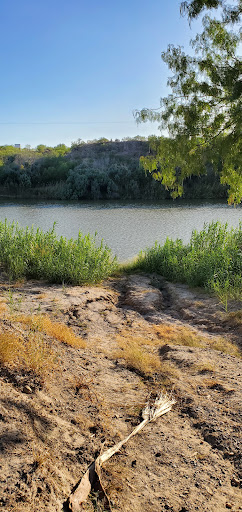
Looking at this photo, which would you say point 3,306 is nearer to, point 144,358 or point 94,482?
point 144,358

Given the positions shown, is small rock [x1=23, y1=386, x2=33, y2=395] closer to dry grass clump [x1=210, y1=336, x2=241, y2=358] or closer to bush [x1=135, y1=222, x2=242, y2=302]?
dry grass clump [x1=210, y1=336, x2=241, y2=358]

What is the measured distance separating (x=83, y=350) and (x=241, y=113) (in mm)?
4899

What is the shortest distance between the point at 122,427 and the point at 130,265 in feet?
26.8

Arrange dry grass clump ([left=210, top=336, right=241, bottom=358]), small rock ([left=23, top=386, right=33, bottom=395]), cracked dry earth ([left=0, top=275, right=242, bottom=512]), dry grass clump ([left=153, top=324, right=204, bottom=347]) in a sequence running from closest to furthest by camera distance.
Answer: cracked dry earth ([left=0, top=275, right=242, bottom=512]) → small rock ([left=23, top=386, right=33, bottom=395]) → dry grass clump ([left=210, top=336, right=241, bottom=358]) → dry grass clump ([left=153, top=324, right=204, bottom=347])

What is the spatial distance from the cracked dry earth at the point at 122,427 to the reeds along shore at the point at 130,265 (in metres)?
2.94

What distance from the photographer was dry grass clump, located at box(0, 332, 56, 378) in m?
3.50

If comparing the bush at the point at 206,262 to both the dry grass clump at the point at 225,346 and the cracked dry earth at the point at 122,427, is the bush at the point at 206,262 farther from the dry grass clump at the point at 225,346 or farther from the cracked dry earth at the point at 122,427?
the cracked dry earth at the point at 122,427

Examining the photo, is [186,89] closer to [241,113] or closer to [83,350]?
[241,113]

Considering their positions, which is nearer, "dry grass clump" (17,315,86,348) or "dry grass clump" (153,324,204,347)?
"dry grass clump" (17,315,86,348)

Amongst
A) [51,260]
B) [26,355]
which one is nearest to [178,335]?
[26,355]

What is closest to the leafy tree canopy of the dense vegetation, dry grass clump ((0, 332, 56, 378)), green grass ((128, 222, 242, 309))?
green grass ((128, 222, 242, 309))

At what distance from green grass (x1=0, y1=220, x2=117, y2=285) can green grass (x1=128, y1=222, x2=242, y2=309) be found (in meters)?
1.23

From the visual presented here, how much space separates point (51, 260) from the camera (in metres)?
8.88

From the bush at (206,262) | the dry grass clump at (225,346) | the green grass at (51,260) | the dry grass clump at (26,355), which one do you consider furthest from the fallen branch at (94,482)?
the green grass at (51,260)
